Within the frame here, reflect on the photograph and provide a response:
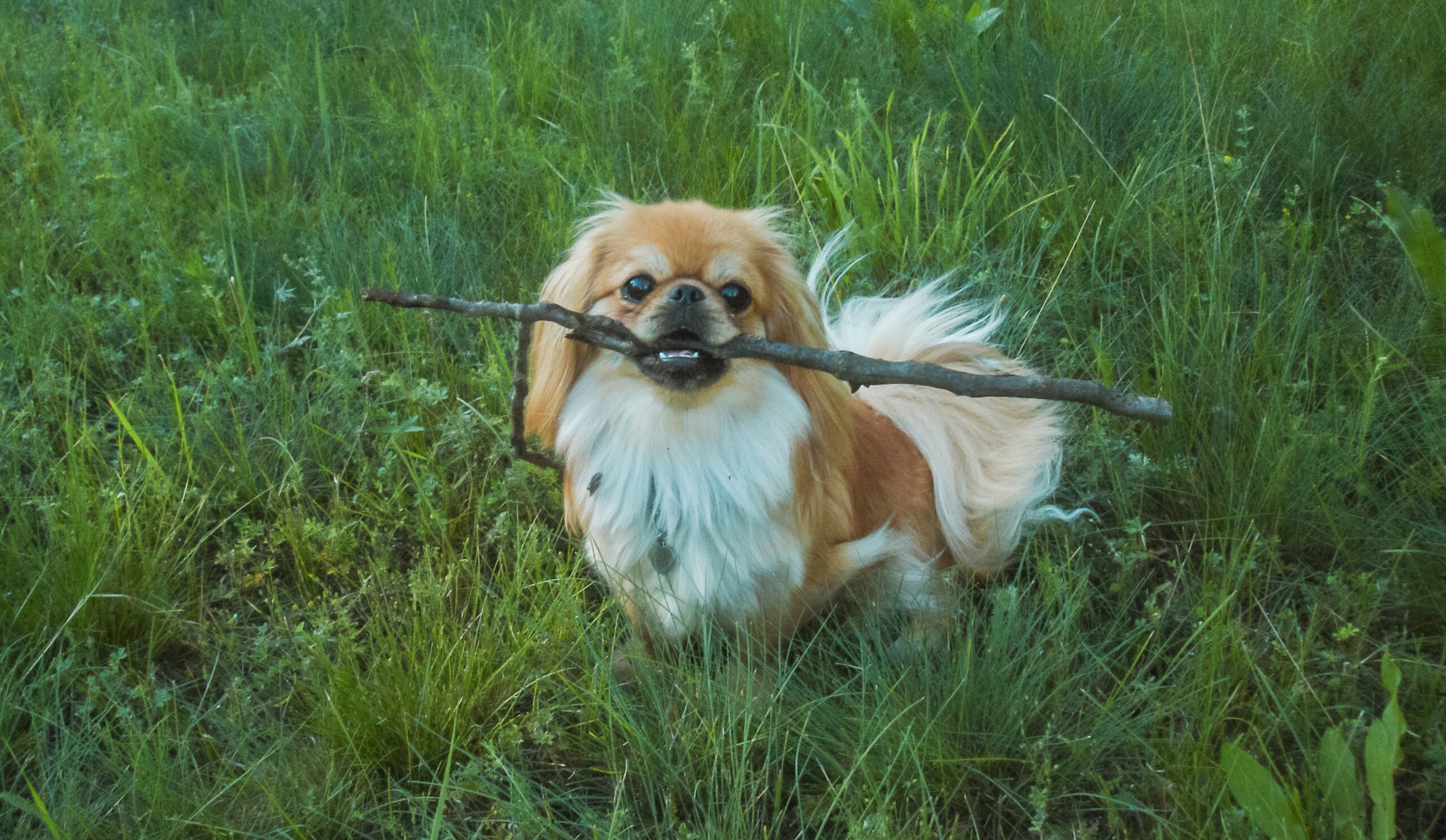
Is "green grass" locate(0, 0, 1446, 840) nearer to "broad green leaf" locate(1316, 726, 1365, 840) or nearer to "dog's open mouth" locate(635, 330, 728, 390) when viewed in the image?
"broad green leaf" locate(1316, 726, 1365, 840)

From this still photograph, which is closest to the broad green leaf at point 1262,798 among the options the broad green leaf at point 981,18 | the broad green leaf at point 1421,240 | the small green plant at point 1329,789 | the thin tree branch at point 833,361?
the small green plant at point 1329,789

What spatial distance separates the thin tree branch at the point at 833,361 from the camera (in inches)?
61.1

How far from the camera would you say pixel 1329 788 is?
1.46m

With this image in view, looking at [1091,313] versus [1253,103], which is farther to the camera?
[1253,103]

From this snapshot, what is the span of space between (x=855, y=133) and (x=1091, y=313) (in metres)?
0.84

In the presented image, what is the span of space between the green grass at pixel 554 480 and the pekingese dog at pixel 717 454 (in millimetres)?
115

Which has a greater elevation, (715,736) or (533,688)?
(715,736)

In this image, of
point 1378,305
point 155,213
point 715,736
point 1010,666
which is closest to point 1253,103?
point 1378,305

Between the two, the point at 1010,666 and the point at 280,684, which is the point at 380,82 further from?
the point at 1010,666

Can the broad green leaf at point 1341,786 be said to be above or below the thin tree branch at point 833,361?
below

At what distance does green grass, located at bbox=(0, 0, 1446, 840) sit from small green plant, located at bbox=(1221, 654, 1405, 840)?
0.03m

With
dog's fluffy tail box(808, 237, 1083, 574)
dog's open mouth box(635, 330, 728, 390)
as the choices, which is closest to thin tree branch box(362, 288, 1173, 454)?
dog's open mouth box(635, 330, 728, 390)

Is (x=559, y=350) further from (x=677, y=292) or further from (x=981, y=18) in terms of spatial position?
(x=981, y=18)

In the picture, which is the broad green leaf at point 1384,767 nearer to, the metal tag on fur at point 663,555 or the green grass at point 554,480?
the green grass at point 554,480
